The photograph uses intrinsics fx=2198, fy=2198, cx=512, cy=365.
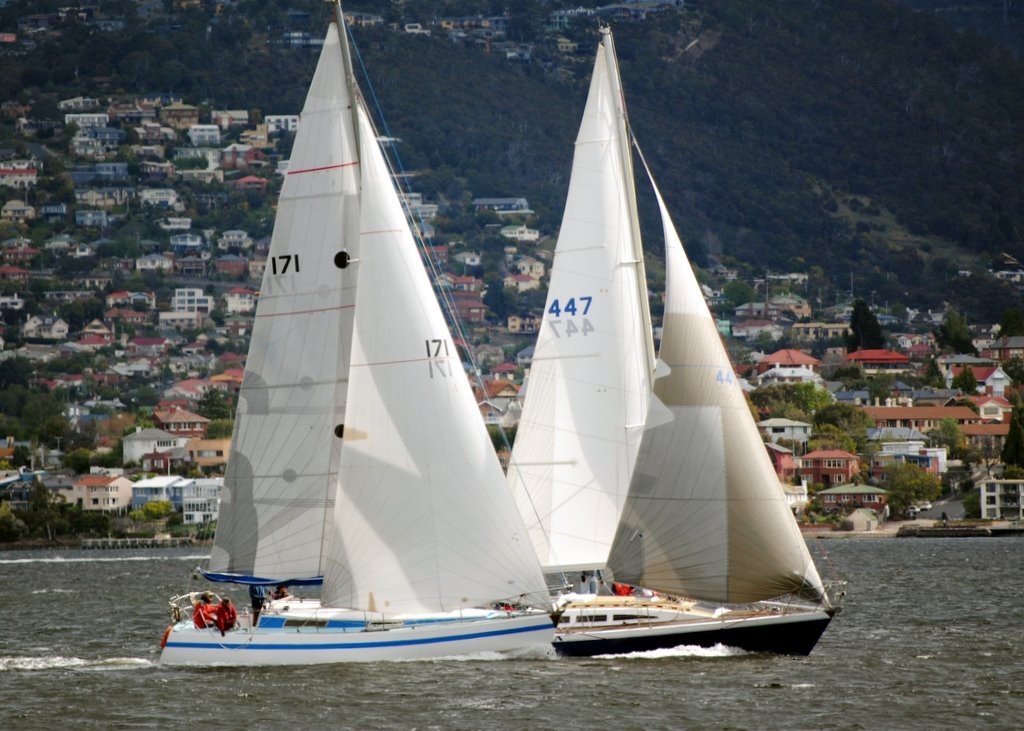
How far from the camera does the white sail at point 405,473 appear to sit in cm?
3166

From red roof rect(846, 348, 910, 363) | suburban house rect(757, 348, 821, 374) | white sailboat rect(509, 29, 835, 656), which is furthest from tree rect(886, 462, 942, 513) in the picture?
white sailboat rect(509, 29, 835, 656)

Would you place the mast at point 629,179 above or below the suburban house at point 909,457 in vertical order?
above

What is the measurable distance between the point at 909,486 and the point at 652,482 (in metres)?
87.6

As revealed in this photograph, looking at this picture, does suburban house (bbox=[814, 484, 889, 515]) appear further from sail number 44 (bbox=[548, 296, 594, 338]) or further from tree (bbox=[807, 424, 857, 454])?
sail number 44 (bbox=[548, 296, 594, 338])

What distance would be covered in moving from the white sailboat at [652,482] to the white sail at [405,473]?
76.9 inches

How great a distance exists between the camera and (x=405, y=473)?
1252 inches

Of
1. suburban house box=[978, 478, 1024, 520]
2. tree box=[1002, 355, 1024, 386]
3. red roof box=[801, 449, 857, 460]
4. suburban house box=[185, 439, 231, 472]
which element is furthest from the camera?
tree box=[1002, 355, 1024, 386]

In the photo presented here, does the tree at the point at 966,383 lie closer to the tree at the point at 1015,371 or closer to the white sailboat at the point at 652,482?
the tree at the point at 1015,371

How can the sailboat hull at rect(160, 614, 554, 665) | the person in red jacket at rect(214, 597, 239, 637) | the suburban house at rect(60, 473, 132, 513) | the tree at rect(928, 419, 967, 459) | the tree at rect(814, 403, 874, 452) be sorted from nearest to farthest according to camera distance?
1. the sailboat hull at rect(160, 614, 554, 665)
2. the person in red jacket at rect(214, 597, 239, 637)
3. the suburban house at rect(60, 473, 132, 513)
4. the tree at rect(928, 419, 967, 459)
5. the tree at rect(814, 403, 874, 452)

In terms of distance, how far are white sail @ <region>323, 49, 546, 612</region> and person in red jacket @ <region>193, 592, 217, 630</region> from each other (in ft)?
5.88

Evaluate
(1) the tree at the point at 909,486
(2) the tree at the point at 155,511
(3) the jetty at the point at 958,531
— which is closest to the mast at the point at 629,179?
(3) the jetty at the point at 958,531

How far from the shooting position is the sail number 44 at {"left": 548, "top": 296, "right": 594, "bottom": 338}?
35.1 meters

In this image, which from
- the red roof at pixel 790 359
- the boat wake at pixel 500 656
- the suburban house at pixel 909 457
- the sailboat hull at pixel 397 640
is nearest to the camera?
the sailboat hull at pixel 397 640

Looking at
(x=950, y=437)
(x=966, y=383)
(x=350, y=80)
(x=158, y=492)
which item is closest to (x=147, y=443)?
(x=158, y=492)
